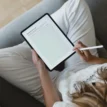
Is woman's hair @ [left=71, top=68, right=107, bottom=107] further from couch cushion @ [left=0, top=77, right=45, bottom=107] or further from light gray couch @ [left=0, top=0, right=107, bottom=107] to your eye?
light gray couch @ [left=0, top=0, right=107, bottom=107]

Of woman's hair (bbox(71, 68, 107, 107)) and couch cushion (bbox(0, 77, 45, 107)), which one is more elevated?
couch cushion (bbox(0, 77, 45, 107))

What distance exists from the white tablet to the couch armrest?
0.15m

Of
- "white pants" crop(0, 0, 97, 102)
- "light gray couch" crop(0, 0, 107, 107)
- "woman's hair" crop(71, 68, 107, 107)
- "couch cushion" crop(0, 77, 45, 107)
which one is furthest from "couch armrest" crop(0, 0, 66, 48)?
"woman's hair" crop(71, 68, 107, 107)

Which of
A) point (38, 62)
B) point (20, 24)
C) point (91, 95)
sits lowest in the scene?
point (91, 95)

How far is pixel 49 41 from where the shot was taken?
1119 mm

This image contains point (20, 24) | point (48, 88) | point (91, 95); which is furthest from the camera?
point (20, 24)

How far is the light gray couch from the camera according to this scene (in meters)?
1.25

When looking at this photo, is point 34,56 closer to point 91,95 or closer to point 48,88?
point 48,88

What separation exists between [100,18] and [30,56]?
0.41 meters

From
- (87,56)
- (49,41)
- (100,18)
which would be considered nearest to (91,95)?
(87,56)

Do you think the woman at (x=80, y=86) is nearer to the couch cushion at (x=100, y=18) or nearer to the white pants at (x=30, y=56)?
the white pants at (x=30, y=56)

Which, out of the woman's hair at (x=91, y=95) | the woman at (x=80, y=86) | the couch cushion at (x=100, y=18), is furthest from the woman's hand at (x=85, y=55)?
the couch cushion at (x=100, y=18)

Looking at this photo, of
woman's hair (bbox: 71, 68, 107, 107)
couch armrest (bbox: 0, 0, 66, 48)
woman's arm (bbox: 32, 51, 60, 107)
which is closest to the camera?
woman's hair (bbox: 71, 68, 107, 107)

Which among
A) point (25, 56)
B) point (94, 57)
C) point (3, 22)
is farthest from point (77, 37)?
point (3, 22)
